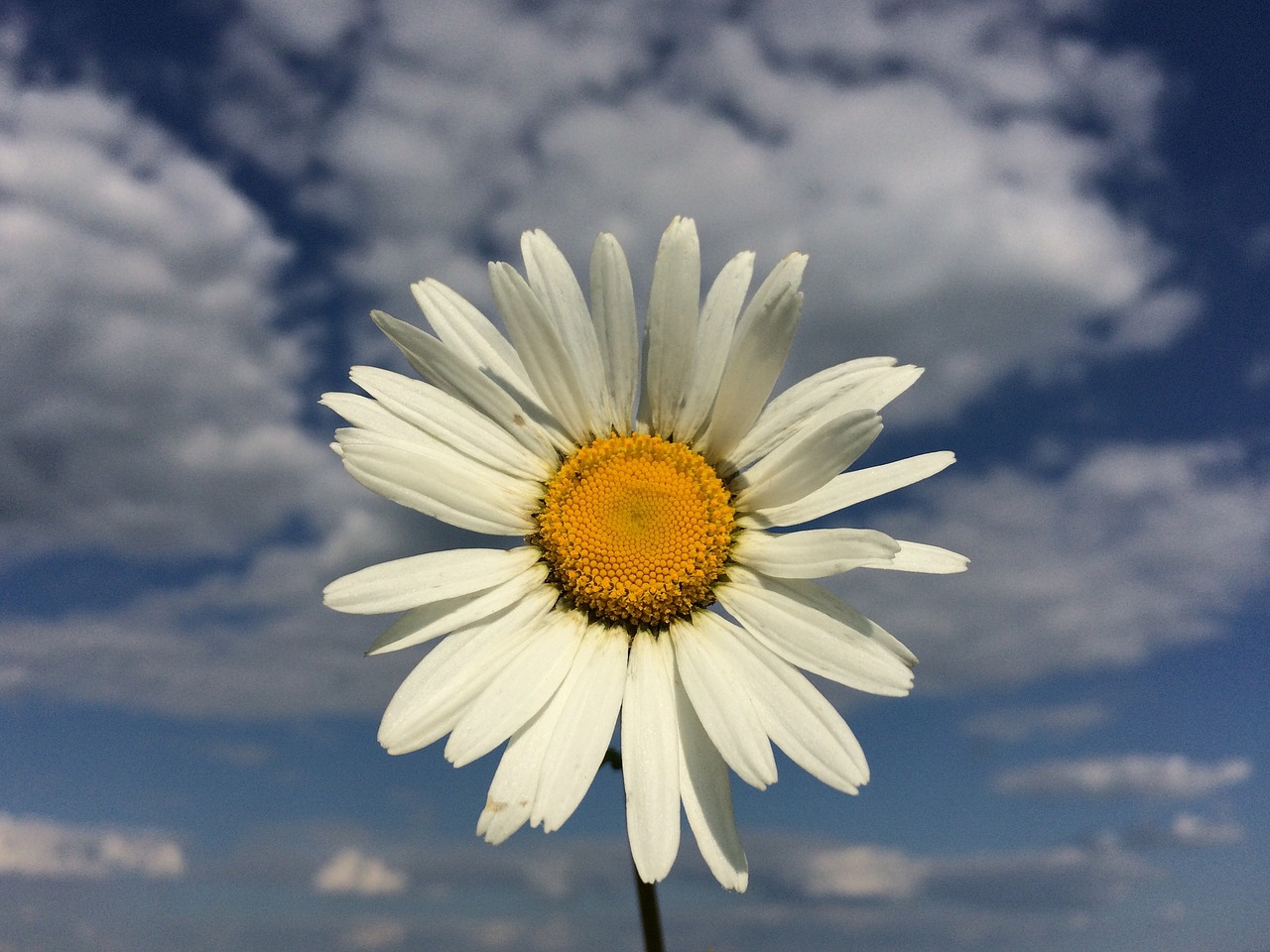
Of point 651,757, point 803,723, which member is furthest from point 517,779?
point 803,723

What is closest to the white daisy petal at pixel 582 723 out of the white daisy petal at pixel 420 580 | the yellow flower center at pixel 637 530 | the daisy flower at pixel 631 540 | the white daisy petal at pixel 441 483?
the daisy flower at pixel 631 540

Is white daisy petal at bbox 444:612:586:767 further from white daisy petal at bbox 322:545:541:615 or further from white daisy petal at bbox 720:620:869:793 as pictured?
white daisy petal at bbox 720:620:869:793

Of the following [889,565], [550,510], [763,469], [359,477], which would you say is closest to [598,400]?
[550,510]

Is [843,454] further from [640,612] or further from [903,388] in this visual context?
[640,612]

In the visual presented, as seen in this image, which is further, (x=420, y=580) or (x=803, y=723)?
(x=420, y=580)

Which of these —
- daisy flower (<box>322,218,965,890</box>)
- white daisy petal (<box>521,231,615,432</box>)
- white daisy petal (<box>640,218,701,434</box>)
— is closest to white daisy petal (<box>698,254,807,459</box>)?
daisy flower (<box>322,218,965,890</box>)

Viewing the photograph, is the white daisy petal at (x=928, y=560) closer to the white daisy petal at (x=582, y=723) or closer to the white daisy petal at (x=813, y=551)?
the white daisy petal at (x=813, y=551)

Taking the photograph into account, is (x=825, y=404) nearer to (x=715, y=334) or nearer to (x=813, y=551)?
(x=715, y=334)
